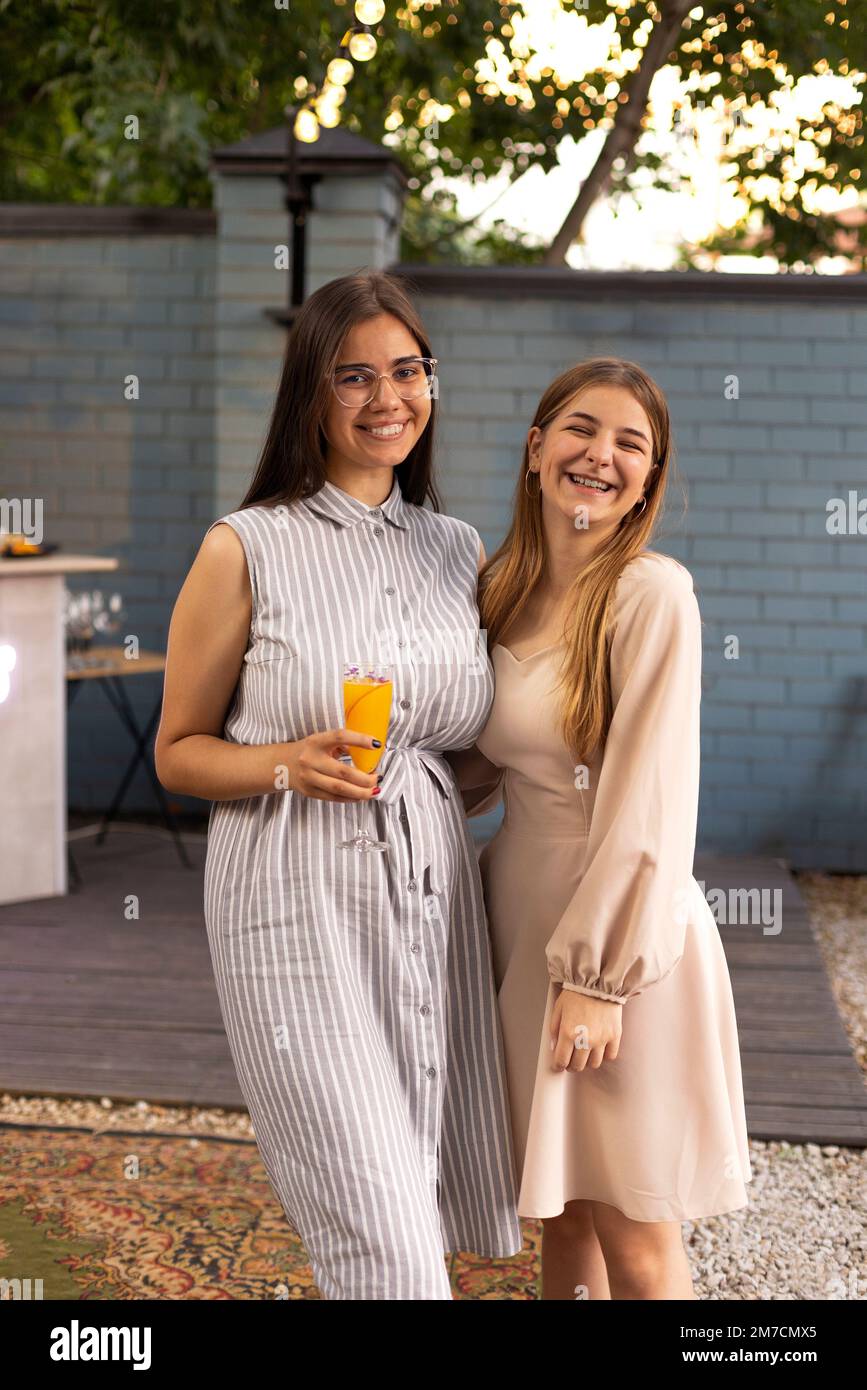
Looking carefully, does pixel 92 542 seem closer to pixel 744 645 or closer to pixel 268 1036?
pixel 744 645

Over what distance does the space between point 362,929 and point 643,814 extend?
40cm

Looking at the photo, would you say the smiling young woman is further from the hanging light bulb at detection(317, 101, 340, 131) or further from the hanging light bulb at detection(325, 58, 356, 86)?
the hanging light bulb at detection(317, 101, 340, 131)

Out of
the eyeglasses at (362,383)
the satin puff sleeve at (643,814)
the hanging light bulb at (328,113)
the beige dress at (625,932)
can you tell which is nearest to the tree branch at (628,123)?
the hanging light bulb at (328,113)

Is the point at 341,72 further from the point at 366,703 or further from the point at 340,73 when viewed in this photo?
the point at 366,703

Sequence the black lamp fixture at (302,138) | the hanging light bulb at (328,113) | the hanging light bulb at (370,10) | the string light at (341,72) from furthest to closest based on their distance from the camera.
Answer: the hanging light bulb at (328,113) → the string light at (341,72) → the hanging light bulb at (370,10) → the black lamp fixture at (302,138)

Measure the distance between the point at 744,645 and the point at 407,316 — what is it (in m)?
4.33

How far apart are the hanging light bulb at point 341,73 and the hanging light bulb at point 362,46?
0.96 ft

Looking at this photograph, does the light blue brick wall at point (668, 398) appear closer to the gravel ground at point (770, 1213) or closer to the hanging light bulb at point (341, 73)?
the hanging light bulb at point (341, 73)

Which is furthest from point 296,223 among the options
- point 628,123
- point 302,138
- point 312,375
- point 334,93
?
point 312,375

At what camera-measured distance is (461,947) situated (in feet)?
6.26

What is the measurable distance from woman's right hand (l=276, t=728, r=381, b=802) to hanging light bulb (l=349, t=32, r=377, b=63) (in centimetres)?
601

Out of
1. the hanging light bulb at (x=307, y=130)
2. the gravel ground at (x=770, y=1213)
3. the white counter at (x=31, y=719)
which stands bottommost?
the gravel ground at (x=770, y=1213)

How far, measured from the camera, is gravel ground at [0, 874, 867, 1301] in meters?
2.60

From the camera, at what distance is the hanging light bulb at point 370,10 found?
6.70 metres
